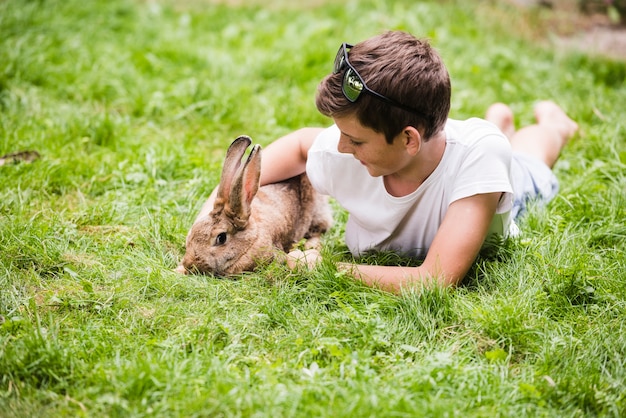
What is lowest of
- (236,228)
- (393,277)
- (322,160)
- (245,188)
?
(393,277)

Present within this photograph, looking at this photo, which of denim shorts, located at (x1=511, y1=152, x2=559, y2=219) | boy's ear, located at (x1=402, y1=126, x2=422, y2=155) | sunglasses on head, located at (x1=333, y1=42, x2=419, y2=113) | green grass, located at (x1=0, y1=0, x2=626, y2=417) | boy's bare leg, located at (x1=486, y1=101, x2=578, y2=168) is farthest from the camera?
boy's bare leg, located at (x1=486, y1=101, x2=578, y2=168)

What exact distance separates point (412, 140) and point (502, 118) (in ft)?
7.16

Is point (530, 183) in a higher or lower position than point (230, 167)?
lower

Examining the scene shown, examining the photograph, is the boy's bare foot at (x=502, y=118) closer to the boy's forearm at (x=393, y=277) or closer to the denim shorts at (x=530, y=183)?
the denim shorts at (x=530, y=183)

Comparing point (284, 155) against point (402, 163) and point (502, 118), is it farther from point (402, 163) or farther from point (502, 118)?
point (502, 118)

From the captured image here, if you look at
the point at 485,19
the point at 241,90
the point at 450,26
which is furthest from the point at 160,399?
the point at 485,19

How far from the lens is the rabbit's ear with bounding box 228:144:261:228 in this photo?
3547 millimetres

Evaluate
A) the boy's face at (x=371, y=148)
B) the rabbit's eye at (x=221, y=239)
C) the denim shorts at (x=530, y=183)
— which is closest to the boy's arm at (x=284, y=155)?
the rabbit's eye at (x=221, y=239)

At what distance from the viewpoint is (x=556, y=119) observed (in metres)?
5.38

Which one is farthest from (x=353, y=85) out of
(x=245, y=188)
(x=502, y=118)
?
(x=502, y=118)

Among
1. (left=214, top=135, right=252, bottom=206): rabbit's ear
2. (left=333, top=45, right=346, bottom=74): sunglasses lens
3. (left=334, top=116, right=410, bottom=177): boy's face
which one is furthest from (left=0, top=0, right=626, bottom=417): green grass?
(left=333, top=45, right=346, bottom=74): sunglasses lens

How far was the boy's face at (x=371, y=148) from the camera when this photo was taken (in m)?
3.31

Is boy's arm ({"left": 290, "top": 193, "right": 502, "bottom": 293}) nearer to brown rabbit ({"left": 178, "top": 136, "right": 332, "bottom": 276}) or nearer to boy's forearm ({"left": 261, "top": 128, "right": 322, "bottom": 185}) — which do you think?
brown rabbit ({"left": 178, "top": 136, "right": 332, "bottom": 276})

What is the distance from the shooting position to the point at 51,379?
9.16 ft
